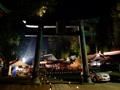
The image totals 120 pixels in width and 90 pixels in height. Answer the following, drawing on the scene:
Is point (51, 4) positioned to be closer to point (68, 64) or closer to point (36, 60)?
point (36, 60)

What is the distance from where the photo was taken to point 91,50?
4753 cm

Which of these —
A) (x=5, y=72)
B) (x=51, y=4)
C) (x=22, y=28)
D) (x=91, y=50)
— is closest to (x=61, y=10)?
(x=51, y=4)

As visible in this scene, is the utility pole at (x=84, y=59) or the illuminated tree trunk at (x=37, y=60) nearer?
the illuminated tree trunk at (x=37, y=60)

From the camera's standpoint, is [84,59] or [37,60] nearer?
[37,60]

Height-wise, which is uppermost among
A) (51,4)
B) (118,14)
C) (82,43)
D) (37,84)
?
(51,4)

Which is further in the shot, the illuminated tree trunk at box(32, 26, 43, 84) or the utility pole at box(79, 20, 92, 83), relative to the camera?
the utility pole at box(79, 20, 92, 83)

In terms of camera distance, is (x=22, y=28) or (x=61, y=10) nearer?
(x=61, y=10)

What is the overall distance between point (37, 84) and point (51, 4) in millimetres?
7116

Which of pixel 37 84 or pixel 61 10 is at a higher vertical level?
pixel 61 10

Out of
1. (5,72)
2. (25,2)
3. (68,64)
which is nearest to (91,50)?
(68,64)

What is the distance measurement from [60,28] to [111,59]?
2167cm

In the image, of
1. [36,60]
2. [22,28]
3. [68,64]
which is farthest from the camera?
[68,64]

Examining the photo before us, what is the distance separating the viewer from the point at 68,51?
53.2 meters

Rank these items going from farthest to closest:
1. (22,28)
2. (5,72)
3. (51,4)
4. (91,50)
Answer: (91,50) → (5,72) → (22,28) → (51,4)
